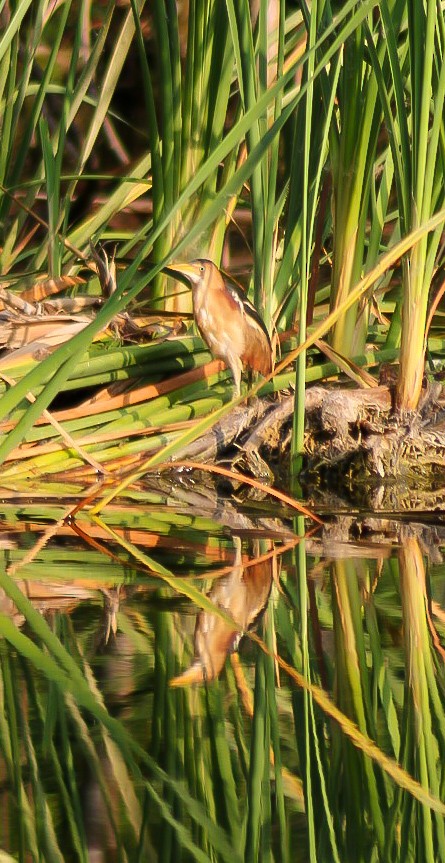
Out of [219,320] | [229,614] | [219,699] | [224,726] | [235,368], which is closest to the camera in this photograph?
[224,726]

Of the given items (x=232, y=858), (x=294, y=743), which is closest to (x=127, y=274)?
(x=294, y=743)

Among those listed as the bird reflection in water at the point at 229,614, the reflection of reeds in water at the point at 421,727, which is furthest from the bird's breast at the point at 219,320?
the reflection of reeds in water at the point at 421,727

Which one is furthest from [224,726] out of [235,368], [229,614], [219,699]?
[235,368]

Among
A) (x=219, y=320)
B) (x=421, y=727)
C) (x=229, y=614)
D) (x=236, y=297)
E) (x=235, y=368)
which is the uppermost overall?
(x=236, y=297)

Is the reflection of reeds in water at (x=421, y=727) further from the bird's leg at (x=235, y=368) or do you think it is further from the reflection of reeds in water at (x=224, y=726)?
the bird's leg at (x=235, y=368)

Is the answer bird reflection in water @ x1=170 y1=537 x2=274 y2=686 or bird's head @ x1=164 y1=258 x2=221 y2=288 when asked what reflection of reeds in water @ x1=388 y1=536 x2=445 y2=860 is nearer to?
bird reflection in water @ x1=170 y1=537 x2=274 y2=686

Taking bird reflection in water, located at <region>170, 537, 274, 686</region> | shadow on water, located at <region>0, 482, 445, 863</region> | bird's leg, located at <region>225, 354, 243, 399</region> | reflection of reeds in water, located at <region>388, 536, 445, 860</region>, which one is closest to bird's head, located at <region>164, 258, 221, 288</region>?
bird's leg, located at <region>225, 354, 243, 399</region>

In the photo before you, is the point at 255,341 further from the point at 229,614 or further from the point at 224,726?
the point at 224,726
